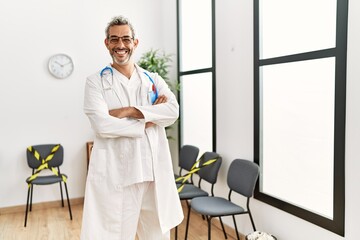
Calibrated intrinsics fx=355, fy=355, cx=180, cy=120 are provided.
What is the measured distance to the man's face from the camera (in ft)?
6.75

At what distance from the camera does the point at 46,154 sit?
13.8 feet

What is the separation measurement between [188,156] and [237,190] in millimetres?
980

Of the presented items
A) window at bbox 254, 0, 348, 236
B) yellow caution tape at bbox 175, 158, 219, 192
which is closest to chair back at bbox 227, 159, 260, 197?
window at bbox 254, 0, 348, 236

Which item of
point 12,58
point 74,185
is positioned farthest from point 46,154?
point 12,58

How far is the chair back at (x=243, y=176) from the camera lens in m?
2.86

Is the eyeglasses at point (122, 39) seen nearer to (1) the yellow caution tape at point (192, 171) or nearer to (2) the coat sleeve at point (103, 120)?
(2) the coat sleeve at point (103, 120)

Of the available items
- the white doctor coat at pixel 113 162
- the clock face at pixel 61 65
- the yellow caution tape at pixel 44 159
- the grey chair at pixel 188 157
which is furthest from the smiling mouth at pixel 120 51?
the clock face at pixel 61 65

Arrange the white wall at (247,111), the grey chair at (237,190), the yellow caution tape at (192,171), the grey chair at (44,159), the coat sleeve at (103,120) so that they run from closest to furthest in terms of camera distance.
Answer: the coat sleeve at (103,120) < the white wall at (247,111) < the grey chair at (237,190) < the yellow caution tape at (192,171) < the grey chair at (44,159)

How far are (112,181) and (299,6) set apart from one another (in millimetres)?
1834

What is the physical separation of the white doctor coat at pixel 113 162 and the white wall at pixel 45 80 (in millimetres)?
2411

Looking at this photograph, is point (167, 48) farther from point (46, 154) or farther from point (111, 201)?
point (111, 201)

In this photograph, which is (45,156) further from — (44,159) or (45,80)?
(45,80)

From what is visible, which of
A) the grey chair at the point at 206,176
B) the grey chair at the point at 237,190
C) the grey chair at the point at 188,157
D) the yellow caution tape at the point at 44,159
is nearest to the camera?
the grey chair at the point at 237,190

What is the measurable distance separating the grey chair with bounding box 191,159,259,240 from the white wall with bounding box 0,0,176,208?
2.10 metres
